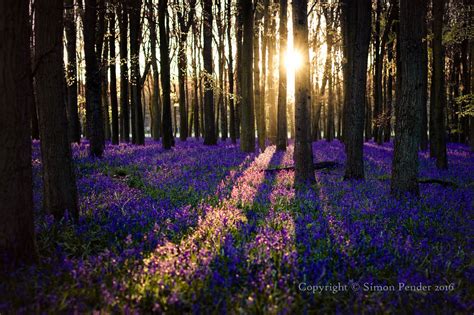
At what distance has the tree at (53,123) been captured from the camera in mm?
6035

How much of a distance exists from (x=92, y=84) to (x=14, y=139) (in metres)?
12.2

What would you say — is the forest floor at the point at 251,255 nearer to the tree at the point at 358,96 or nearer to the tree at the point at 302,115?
the tree at the point at 302,115

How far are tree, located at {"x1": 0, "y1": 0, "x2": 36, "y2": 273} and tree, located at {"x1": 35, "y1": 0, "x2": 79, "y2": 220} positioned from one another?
5.77 feet

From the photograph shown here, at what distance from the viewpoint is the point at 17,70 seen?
424 centimetres

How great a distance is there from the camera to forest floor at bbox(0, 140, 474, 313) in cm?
382

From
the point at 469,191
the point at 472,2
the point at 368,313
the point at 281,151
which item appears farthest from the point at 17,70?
the point at 472,2

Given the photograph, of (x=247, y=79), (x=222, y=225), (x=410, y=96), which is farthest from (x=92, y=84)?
(x=410, y=96)

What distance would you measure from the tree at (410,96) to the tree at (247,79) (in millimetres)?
10170

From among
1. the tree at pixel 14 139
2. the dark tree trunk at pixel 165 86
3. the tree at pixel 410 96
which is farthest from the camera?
the dark tree trunk at pixel 165 86

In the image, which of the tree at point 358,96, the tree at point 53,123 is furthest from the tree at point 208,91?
the tree at point 53,123

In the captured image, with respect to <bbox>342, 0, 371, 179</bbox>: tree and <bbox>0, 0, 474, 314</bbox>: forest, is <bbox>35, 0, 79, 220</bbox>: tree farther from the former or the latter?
<bbox>342, 0, 371, 179</bbox>: tree

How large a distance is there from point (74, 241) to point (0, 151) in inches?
67.1

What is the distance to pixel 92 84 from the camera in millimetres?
15508

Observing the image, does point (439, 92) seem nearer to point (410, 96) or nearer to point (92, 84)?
point (410, 96)
